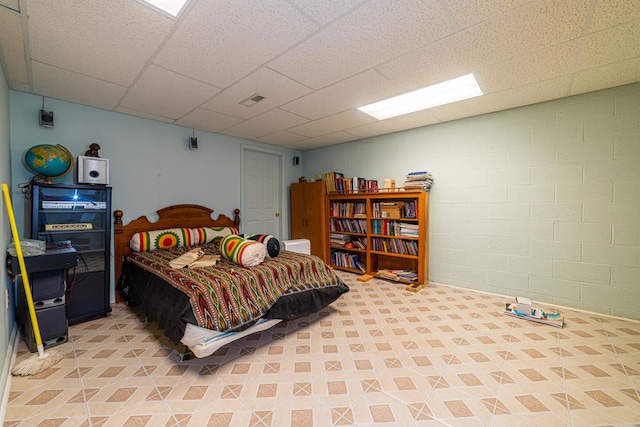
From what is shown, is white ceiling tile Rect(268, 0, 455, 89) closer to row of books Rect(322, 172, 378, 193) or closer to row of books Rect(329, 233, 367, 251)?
row of books Rect(322, 172, 378, 193)

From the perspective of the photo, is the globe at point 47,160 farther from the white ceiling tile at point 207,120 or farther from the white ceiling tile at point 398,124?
the white ceiling tile at point 398,124

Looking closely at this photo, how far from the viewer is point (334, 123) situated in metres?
3.59

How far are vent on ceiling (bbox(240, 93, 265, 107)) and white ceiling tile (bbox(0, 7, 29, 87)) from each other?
5.21 feet

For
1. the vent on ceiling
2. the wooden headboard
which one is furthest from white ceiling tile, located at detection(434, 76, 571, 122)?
the wooden headboard

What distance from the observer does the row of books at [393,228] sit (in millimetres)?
3684

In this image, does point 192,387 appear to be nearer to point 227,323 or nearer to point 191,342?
point 191,342

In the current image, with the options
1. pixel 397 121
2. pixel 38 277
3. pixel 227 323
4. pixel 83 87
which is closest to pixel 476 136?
pixel 397 121

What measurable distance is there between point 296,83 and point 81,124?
2.49m

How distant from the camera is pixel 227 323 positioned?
1872 mm

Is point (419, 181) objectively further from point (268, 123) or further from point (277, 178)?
point (277, 178)

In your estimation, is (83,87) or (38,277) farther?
(83,87)

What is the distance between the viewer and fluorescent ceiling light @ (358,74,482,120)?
259cm

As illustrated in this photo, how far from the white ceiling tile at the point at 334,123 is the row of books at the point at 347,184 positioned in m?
0.78

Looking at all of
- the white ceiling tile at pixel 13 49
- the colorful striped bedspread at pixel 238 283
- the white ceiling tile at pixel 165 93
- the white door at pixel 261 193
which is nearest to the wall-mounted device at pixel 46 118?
the white ceiling tile at pixel 13 49
